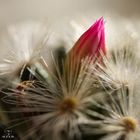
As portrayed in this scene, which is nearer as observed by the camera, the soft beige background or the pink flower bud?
the pink flower bud

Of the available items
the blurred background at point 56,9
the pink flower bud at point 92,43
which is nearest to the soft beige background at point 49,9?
the blurred background at point 56,9

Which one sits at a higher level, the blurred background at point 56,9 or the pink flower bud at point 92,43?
the blurred background at point 56,9

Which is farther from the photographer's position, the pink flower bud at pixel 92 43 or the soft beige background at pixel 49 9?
the soft beige background at pixel 49 9

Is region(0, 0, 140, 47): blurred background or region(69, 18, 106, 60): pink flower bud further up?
region(0, 0, 140, 47): blurred background

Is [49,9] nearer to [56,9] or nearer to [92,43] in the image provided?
[56,9]

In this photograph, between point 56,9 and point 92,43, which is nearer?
point 92,43

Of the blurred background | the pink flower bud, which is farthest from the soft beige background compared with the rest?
the pink flower bud

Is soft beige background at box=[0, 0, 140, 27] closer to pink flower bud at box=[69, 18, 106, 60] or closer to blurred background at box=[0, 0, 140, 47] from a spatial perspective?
blurred background at box=[0, 0, 140, 47]

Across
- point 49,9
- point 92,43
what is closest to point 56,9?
point 49,9

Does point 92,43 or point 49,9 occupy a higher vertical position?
point 49,9

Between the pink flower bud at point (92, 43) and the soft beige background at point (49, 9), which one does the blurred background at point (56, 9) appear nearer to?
the soft beige background at point (49, 9)

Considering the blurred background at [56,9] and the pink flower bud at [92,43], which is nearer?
the pink flower bud at [92,43]

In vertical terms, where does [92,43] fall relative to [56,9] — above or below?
below
